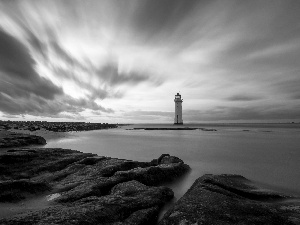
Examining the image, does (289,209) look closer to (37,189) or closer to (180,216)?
(180,216)

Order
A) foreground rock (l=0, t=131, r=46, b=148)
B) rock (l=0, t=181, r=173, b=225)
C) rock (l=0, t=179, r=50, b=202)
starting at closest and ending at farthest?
rock (l=0, t=181, r=173, b=225)
rock (l=0, t=179, r=50, b=202)
foreground rock (l=0, t=131, r=46, b=148)

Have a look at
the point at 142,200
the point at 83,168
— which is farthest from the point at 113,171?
the point at 142,200

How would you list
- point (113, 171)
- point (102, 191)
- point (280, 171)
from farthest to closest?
point (280, 171)
point (113, 171)
point (102, 191)

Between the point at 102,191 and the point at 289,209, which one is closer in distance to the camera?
the point at 289,209

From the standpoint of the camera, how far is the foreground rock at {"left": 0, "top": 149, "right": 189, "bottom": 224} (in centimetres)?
469

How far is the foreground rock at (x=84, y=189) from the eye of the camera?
4.69 metres

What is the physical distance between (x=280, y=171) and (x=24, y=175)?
15.9 m

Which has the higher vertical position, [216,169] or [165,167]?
[165,167]

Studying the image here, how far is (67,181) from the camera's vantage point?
849 cm

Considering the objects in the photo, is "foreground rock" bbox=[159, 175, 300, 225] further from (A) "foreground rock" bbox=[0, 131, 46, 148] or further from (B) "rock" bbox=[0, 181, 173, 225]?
(A) "foreground rock" bbox=[0, 131, 46, 148]

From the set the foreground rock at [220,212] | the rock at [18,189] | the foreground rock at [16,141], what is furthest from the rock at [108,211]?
A: the foreground rock at [16,141]

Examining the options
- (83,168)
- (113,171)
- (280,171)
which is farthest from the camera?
(280,171)

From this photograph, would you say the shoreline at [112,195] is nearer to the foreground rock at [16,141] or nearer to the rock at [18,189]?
the rock at [18,189]

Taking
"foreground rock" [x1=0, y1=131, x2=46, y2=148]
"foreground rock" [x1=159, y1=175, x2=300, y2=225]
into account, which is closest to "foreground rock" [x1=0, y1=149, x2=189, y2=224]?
"foreground rock" [x1=159, y1=175, x2=300, y2=225]
